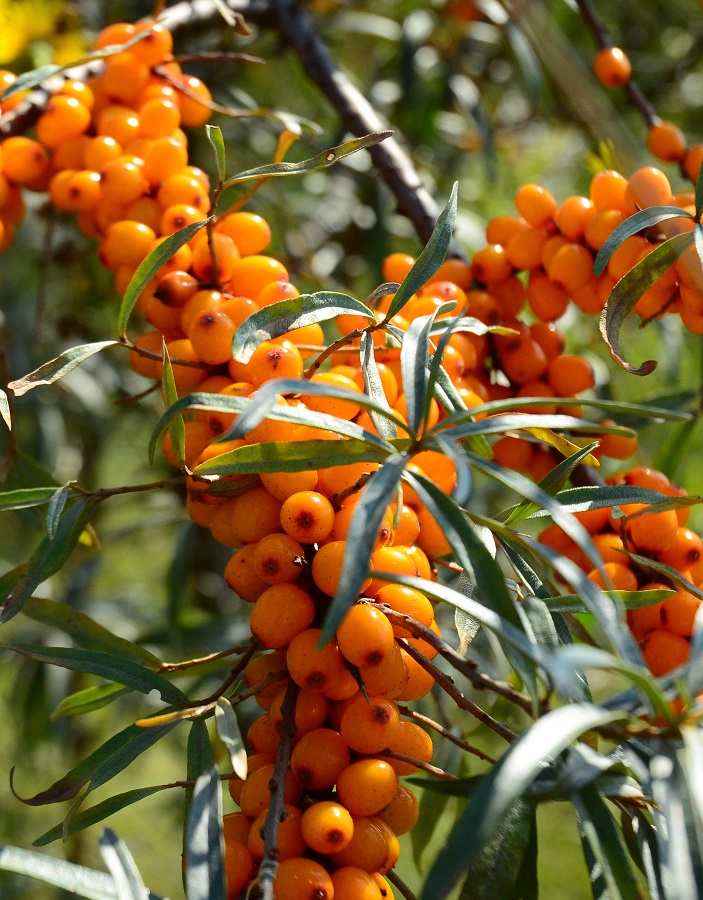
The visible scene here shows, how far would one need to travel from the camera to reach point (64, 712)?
1.91 ft

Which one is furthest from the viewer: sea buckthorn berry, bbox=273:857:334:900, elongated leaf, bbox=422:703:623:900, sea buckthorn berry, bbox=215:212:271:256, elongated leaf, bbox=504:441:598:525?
sea buckthorn berry, bbox=215:212:271:256

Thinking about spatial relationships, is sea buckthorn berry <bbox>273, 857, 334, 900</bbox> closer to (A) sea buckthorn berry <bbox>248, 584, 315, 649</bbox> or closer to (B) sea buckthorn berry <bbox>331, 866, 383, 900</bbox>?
(B) sea buckthorn berry <bbox>331, 866, 383, 900</bbox>

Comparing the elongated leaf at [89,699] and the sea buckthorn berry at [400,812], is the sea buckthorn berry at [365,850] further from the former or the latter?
the elongated leaf at [89,699]

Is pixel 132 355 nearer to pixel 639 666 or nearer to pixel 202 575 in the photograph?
pixel 639 666

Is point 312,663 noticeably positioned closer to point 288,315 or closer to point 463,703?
point 463,703

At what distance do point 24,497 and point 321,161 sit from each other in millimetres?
296

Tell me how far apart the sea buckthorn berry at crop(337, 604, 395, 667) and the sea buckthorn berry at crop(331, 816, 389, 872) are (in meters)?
0.09

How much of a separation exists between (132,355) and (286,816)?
1.23ft

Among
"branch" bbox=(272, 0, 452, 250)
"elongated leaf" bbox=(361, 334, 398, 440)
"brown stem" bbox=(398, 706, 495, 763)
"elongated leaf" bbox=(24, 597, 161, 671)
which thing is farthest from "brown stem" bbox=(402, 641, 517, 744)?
"branch" bbox=(272, 0, 452, 250)

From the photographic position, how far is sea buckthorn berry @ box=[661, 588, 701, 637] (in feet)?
1.92

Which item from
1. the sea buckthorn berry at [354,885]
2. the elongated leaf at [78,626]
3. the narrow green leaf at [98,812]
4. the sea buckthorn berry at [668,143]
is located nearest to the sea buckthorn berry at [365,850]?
the sea buckthorn berry at [354,885]

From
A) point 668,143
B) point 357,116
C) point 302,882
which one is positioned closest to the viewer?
point 302,882

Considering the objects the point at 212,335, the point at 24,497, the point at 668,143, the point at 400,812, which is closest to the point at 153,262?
the point at 212,335

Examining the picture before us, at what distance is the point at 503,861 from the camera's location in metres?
0.46
